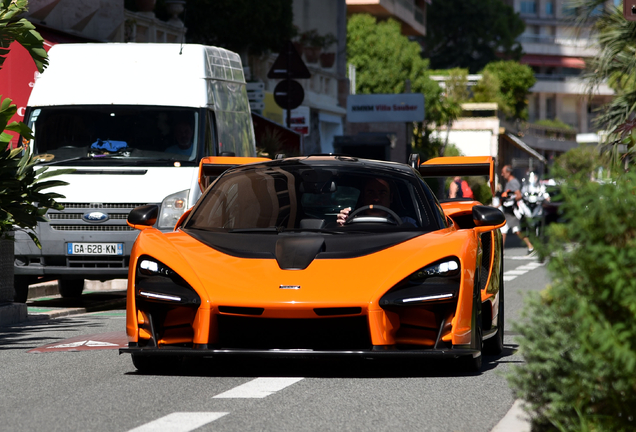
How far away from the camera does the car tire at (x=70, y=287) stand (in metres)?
14.9

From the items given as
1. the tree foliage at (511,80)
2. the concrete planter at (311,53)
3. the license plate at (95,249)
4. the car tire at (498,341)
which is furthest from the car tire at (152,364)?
the tree foliage at (511,80)

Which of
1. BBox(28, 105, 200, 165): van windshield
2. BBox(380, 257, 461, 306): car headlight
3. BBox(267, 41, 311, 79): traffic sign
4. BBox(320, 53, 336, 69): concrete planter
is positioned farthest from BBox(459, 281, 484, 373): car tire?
BBox(320, 53, 336, 69): concrete planter

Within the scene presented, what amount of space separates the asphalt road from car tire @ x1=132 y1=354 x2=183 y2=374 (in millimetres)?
63

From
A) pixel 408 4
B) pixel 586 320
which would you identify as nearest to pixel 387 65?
pixel 408 4

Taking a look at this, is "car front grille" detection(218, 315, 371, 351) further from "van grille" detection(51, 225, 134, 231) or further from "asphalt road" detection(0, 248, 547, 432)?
"van grille" detection(51, 225, 134, 231)

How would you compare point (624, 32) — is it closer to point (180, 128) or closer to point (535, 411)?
point (180, 128)

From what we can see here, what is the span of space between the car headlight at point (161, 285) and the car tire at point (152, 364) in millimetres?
497

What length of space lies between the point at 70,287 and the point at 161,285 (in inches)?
316

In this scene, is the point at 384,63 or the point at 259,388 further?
the point at 384,63

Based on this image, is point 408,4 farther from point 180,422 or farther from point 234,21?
point 180,422

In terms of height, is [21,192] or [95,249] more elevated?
[21,192]

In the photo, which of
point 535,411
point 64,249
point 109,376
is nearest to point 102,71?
point 64,249

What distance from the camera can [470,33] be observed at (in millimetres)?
101000

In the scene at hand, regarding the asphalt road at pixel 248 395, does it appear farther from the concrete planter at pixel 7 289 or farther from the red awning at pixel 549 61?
the red awning at pixel 549 61
